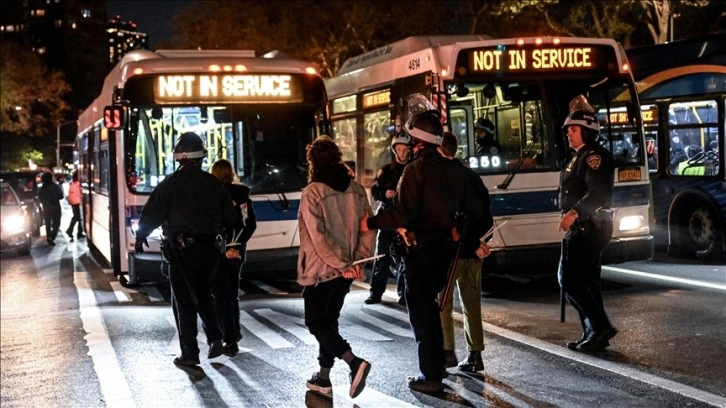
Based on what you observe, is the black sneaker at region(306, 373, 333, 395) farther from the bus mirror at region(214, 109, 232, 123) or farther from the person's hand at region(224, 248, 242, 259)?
the bus mirror at region(214, 109, 232, 123)

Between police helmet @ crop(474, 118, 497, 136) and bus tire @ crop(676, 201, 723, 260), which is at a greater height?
police helmet @ crop(474, 118, 497, 136)

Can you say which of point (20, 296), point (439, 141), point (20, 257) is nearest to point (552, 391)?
point (439, 141)

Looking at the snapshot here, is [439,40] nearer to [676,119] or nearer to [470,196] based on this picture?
[676,119]

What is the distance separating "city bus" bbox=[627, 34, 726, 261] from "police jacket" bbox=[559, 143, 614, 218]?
743 cm

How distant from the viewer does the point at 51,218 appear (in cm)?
2348

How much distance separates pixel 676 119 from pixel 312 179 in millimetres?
10548

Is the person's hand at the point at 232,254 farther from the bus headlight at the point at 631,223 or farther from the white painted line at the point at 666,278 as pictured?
the white painted line at the point at 666,278

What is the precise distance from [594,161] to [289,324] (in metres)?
3.84

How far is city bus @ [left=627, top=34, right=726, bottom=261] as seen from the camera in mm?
15125

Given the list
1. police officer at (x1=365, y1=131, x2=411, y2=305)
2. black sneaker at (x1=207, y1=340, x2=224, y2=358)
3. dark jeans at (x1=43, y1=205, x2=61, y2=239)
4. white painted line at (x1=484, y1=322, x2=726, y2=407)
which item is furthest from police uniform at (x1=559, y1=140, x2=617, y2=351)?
dark jeans at (x1=43, y1=205, x2=61, y2=239)

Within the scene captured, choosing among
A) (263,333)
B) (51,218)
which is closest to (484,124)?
(263,333)

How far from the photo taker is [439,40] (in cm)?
1391

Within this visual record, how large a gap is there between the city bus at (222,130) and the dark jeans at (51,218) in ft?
35.2

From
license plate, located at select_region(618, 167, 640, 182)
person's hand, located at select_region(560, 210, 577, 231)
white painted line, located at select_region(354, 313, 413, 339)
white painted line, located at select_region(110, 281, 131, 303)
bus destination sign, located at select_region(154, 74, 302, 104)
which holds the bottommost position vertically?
white painted line, located at select_region(354, 313, 413, 339)
